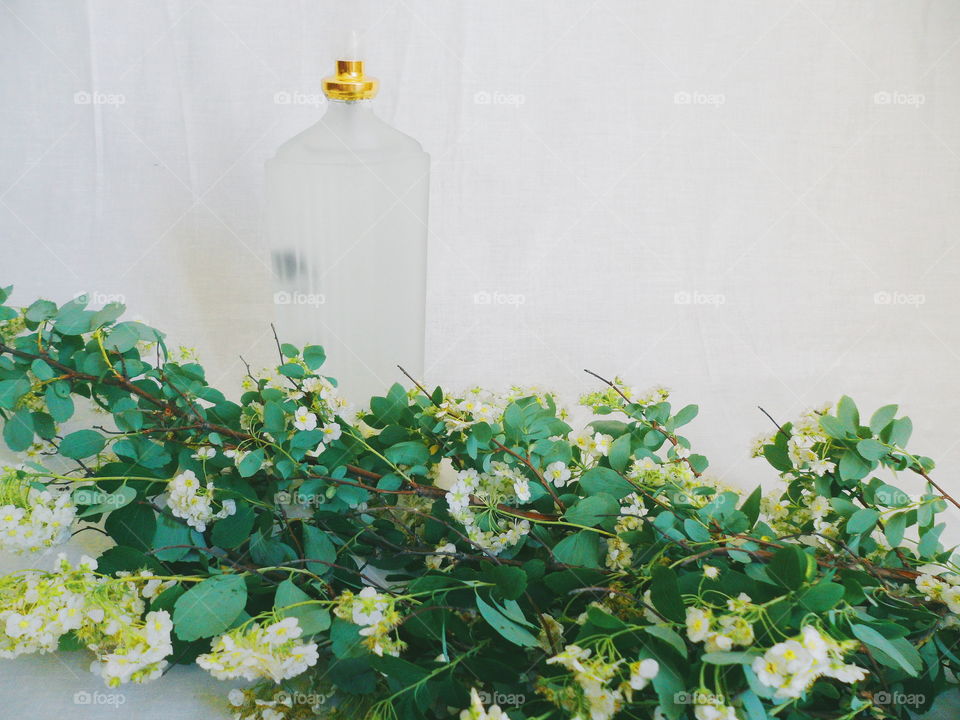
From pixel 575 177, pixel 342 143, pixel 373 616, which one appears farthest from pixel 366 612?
pixel 575 177

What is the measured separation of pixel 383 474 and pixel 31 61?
2.12 ft

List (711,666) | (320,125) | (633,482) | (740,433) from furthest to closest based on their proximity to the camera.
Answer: (740,433) → (320,125) → (633,482) → (711,666)

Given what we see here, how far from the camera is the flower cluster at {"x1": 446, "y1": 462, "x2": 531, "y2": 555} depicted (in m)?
0.53

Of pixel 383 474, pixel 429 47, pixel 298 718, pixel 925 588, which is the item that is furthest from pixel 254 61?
pixel 925 588

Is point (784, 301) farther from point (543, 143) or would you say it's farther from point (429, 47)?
Answer: point (429, 47)

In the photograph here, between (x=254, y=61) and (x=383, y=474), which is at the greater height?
(x=254, y=61)

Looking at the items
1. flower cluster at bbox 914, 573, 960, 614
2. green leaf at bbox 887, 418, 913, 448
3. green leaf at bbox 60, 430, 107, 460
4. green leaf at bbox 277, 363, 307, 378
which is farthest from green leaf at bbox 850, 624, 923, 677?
green leaf at bbox 60, 430, 107, 460

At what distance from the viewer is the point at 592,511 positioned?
0.52 metres

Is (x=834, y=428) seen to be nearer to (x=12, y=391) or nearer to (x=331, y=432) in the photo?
(x=331, y=432)

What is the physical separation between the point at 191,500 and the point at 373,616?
14cm

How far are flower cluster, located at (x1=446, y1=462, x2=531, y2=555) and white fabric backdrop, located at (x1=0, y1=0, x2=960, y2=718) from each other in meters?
0.41

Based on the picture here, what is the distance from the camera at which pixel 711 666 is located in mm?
421

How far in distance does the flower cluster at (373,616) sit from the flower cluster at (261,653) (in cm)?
3

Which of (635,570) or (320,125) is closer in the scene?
(635,570)
